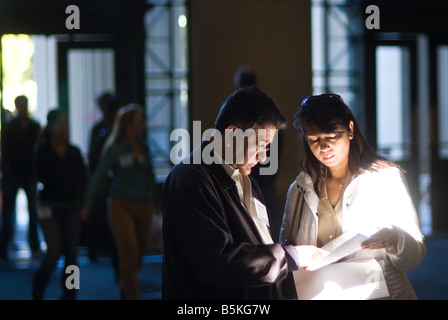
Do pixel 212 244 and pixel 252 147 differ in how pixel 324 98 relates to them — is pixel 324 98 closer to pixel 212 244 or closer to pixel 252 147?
pixel 252 147

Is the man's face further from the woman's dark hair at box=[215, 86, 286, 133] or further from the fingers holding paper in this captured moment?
the fingers holding paper

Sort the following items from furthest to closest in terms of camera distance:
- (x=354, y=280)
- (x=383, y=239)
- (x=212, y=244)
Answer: (x=354, y=280) → (x=383, y=239) → (x=212, y=244)

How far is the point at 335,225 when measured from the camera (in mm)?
1830

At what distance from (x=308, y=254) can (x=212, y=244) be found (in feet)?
1.03

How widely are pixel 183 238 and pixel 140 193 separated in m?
2.66

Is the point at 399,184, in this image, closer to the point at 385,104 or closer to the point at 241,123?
the point at 241,123

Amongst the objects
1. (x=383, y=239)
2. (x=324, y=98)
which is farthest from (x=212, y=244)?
(x=324, y=98)

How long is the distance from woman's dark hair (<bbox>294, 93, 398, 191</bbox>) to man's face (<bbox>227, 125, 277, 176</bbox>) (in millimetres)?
187

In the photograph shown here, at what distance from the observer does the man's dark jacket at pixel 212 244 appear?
1532 mm

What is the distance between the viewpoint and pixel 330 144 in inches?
70.7

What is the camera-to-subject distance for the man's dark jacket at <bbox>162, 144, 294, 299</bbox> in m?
1.53

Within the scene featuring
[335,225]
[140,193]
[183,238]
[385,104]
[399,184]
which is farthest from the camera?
[385,104]

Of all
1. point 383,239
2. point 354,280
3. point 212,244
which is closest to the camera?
point 212,244
